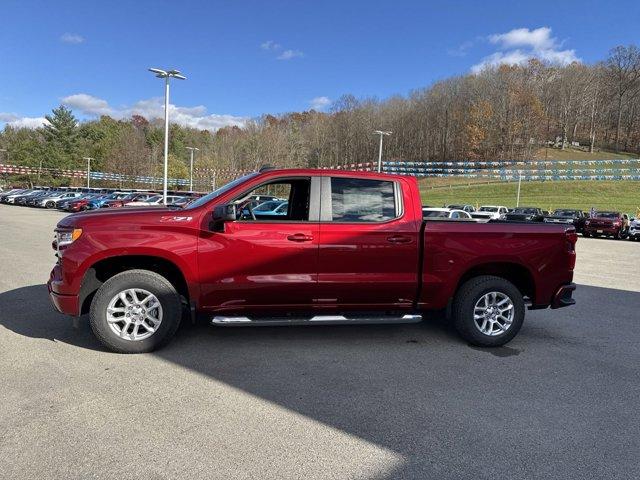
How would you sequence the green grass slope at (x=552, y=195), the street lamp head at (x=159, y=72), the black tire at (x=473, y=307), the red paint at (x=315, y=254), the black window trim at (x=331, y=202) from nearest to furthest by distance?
the red paint at (x=315, y=254) → the black window trim at (x=331, y=202) → the black tire at (x=473, y=307) → the street lamp head at (x=159, y=72) → the green grass slope at (x=552, y=195)

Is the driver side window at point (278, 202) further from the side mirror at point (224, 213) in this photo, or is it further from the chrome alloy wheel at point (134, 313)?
the chrome alloy wheel at point (134, 313)

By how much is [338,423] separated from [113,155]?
9068 cm

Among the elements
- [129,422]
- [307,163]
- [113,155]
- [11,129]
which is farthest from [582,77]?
A: [11,129]

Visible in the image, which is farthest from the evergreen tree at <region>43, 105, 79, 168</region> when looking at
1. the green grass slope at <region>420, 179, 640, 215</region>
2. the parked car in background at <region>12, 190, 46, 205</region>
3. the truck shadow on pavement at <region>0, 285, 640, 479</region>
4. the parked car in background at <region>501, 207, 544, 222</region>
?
the truck shadow on pavement at <region>0, 285, 640, 479</region>

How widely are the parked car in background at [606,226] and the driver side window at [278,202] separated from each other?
27691mm

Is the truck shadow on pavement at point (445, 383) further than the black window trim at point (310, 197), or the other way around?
the black window trim at point (310, 197)

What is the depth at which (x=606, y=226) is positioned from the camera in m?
27.3

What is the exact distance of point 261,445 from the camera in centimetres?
312

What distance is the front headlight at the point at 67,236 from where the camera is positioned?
14.9 feet

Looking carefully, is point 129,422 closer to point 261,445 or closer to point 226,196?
point 261,445

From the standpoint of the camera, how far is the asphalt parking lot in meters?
2.92

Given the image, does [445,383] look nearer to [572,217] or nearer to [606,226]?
[606,226]

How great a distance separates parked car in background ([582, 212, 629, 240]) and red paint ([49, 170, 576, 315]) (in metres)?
26.0

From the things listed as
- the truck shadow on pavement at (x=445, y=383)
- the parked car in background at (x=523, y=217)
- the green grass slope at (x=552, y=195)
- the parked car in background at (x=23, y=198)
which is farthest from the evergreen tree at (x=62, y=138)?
the truck shadow on pavement at (x=445, y=383)
